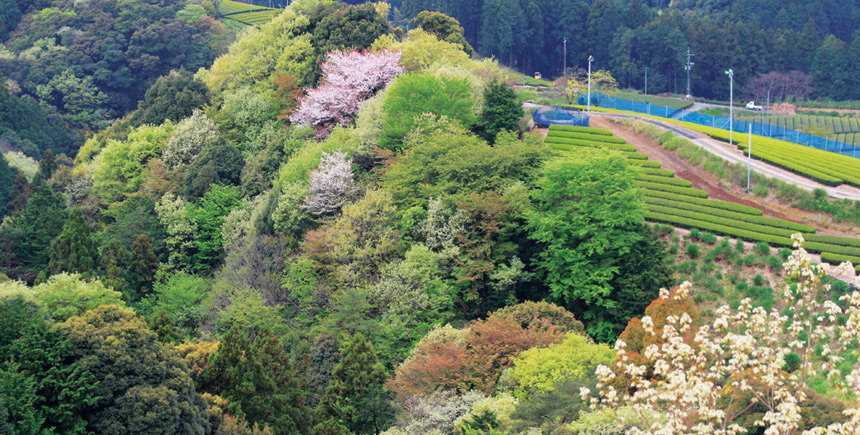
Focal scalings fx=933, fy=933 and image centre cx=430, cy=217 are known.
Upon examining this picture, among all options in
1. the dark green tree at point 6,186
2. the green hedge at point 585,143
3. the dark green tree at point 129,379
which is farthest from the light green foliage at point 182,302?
the dark green tree at point 6,186

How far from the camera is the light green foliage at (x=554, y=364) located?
35719 mm

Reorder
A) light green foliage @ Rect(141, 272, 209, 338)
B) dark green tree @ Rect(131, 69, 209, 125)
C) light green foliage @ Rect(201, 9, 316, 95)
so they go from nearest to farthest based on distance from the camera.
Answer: light green foliage @ Rect(141, 272, 209, 338) → light green foliage @ Rect(201, 9, 316, 95) → dark green tree @ Rect(131, 69, 209, 125)

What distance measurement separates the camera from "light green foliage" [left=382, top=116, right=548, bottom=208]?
51656 mm

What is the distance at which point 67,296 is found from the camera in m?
43.4

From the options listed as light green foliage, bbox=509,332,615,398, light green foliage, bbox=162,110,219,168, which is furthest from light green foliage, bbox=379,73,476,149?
light green foliage, bbox=509,332,615,398

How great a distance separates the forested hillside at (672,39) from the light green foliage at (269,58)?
61.1 metres

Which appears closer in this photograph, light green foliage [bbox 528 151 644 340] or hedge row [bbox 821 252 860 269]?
hedge row [bbox 821 252 860 269]

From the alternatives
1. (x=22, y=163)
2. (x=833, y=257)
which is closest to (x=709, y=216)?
(x=833, y=257)

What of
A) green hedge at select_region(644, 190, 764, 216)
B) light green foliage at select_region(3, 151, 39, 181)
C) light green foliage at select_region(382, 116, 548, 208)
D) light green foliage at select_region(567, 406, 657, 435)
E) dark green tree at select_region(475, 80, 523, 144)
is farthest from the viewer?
light green foliage at select_region(3, 151, 39, 181)

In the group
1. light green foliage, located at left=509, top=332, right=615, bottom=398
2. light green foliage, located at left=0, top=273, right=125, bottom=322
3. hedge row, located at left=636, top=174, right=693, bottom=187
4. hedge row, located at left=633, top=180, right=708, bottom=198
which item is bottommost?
light green foliage, located at left=509, top=332, right=615, bottom=398

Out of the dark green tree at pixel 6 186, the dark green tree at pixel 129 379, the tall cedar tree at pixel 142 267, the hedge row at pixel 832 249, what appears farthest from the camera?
the dark green tree at pixel 6 186

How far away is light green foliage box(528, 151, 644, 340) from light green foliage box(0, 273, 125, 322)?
2191 centimetres

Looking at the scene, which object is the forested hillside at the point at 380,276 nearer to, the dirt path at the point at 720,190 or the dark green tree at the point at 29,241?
the dark green tree at the point at 29,241

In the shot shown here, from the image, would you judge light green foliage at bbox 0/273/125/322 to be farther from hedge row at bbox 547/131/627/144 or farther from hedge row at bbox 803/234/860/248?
hedge row at bbox 803/234/860/248
